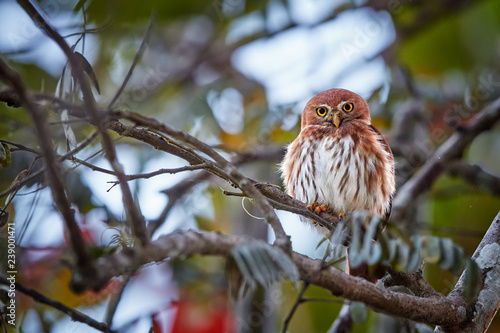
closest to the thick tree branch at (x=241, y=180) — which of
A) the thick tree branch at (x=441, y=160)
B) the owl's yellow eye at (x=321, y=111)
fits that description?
the owl's yellow eye at (x=321, y=111)

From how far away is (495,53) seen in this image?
21.9 ft

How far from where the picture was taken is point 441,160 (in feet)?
17.4

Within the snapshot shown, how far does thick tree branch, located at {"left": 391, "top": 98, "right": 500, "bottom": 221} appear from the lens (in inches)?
206

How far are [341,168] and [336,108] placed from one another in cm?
74

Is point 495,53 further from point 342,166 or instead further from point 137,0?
point 137,0

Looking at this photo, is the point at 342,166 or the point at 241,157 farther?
the point at 241,157

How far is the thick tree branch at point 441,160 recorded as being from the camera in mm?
5238

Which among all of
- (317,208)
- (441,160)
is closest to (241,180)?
(317,208)

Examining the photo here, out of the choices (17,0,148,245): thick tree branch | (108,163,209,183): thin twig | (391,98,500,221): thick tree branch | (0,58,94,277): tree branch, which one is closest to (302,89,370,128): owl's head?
(391,98,500,221): thick tree branch

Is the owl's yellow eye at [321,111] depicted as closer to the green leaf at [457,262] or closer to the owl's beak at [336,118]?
the owl's beak at [336,118]

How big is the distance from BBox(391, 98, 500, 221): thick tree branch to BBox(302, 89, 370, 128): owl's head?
2.42 feet

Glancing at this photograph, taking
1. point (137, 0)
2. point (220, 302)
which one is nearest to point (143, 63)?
point (137, 0)

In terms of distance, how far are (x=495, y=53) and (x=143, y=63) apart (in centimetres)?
478

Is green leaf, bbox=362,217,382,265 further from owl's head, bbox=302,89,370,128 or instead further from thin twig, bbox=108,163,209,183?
owl's head, bbox=302,89,370,128
